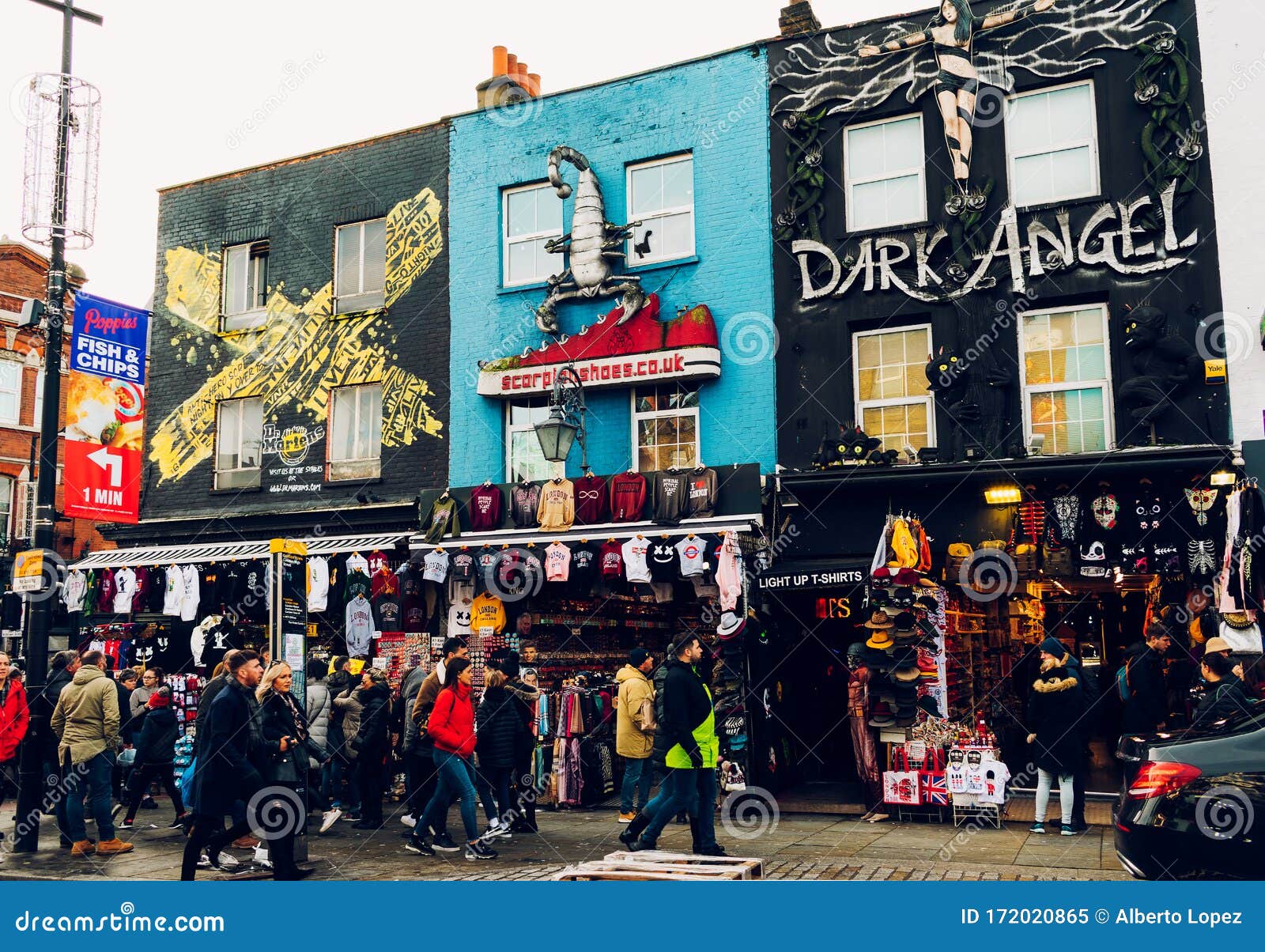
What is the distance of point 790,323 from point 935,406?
2.35m

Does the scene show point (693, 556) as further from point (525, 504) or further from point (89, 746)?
point (89, 746)

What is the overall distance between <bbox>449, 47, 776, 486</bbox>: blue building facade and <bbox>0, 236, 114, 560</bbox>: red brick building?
19770mm

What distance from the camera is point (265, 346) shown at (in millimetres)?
20172

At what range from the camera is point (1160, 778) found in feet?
24.2

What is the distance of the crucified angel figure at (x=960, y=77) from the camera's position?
15.0m

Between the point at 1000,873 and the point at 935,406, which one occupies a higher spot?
the point at 935,406

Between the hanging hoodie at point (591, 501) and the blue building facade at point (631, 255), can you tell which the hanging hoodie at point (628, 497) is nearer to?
the hanging hoodie at point (591, 501)

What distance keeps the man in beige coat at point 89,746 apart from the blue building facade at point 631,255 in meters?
7.11

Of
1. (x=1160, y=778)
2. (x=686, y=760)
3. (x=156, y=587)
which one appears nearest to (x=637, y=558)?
(x=686, y=760)

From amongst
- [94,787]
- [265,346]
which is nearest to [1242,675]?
[94,787]

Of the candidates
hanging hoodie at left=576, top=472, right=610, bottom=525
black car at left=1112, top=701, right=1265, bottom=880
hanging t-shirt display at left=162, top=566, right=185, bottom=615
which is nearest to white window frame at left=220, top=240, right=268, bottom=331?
hanging t-shirt display at left=162, top=566, right=185, bottom=615

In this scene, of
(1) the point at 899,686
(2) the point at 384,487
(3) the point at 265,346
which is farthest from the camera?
(3) the point at 265,346

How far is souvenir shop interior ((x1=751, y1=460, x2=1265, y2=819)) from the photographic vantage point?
41.7 feet

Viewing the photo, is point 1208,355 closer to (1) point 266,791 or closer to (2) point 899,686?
(2) point 899,686
